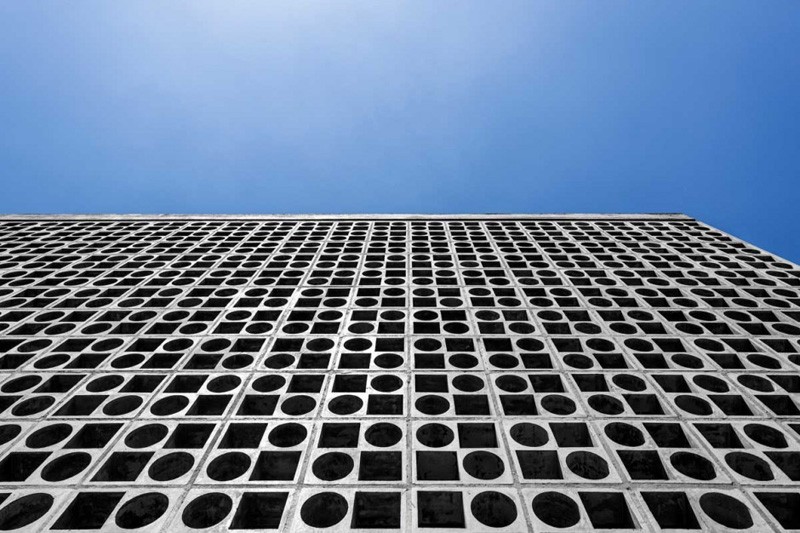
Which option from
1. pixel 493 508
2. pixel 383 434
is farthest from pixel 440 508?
pixel 383 434

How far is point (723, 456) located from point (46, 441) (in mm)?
7664

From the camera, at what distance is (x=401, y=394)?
7.72m

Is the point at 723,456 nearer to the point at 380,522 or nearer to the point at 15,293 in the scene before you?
the point at 380,522

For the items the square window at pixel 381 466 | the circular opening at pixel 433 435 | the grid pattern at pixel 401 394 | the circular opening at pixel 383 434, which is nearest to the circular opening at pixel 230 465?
the grid pattern at pixel 401 394

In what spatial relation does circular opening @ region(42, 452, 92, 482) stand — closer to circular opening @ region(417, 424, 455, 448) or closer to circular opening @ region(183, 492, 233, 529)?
circular opening @ region(183, 492, 233, 529)

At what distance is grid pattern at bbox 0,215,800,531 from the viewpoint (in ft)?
18.6

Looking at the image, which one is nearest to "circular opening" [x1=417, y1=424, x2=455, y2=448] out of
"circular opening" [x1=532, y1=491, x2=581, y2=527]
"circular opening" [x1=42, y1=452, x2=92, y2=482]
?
"circular opening" [x1=532, y1=491, x2=581, y2=527]

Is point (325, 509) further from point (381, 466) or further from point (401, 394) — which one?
point (401, 394)

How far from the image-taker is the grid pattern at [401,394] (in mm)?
5676

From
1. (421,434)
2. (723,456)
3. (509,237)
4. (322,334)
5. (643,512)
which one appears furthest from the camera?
(509,237)

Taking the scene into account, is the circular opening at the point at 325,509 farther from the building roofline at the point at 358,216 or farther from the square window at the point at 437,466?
the building roofline at the point at 358,216

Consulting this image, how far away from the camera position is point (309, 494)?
224 inches

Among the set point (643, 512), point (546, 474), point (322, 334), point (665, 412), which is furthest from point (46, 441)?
point (665, 412)

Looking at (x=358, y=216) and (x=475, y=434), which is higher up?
(x=475, y=434)
